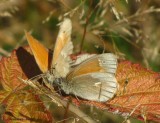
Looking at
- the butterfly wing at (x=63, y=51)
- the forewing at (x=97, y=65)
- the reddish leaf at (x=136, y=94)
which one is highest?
the butterfly wing at (x=63, y=51)

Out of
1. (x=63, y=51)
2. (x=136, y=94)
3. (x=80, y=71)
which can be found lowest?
(x=136, y=94)

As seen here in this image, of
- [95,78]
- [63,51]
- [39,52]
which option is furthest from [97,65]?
[39,52]

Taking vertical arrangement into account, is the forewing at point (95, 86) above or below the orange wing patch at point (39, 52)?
below

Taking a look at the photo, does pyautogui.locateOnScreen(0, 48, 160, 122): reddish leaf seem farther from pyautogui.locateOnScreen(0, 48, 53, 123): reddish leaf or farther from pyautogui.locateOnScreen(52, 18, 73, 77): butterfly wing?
pyautogui.locateOnScreen(52, 18, 73, 77): butterfly wing

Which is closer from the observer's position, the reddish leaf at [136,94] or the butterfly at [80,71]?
the reddish leaf at [136,94]

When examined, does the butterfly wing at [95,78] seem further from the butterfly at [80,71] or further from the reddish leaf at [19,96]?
the reddish leaf at [19,96]

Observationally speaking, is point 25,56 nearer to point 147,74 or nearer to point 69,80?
point 69,80

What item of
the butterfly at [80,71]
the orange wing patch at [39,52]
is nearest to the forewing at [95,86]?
the butterfly at [80,71]

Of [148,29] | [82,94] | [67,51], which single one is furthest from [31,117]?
[148,29]

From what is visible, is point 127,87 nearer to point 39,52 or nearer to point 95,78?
point 95,78
